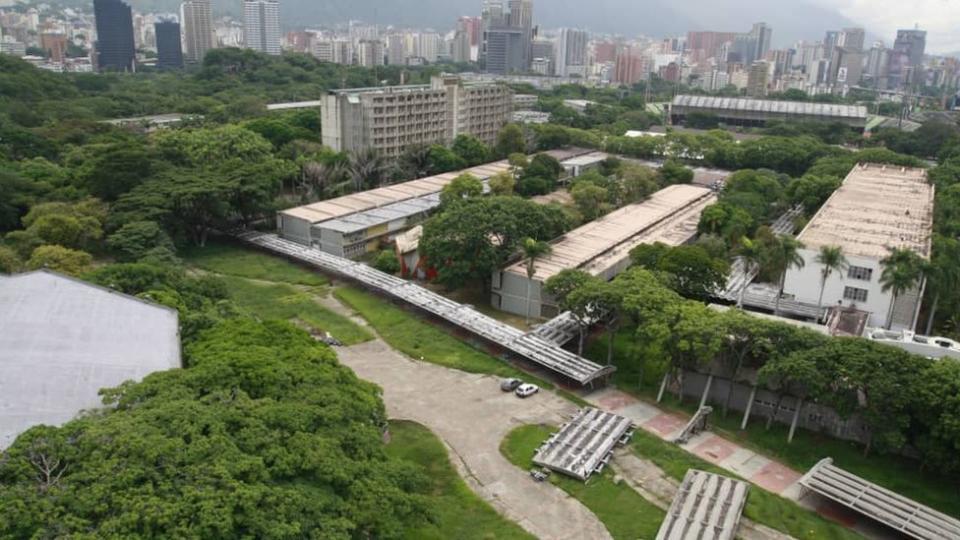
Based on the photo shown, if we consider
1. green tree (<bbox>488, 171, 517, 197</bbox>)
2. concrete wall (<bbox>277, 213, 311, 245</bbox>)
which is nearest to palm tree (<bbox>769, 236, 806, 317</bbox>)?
green tree (<bbox>488, 171, 517, 197</bbox>)

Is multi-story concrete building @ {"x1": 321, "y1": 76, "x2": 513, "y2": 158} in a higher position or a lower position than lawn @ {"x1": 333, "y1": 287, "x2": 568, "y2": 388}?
higher

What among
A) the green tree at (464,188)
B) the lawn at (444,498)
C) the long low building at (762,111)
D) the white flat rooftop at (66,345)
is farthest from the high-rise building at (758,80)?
the white flat rooftop at (66,345)

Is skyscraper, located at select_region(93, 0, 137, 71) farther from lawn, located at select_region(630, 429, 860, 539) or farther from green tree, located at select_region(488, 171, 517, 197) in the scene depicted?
lawn, located at select_region(630, 429, 860, 539)

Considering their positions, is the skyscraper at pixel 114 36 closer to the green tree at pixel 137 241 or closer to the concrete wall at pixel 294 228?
the concrete wall at pixel 294 228

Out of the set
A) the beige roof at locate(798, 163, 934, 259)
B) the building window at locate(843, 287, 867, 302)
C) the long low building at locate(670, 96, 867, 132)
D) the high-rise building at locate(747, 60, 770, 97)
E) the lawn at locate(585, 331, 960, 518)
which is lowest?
the lawn at locate(585, 331, 960, 518)

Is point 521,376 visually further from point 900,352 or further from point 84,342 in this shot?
point 84,342
